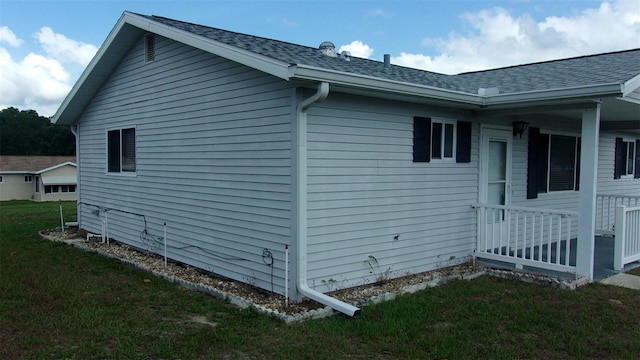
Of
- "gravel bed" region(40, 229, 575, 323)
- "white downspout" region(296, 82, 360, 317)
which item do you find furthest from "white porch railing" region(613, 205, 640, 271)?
"white downspout" region(296, 82, 360, 317)

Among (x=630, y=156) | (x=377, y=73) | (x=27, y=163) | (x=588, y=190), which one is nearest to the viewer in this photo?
(x=588, y=190)

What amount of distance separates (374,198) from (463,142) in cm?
207

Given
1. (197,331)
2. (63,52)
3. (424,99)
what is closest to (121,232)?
(197,331)

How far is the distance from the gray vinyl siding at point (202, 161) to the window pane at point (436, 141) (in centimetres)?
Result: 251

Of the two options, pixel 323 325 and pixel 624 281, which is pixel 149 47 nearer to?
pixel 323 325

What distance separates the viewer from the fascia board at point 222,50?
16.2 ft

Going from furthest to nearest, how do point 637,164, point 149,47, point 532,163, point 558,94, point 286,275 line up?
point 637,164, point 532,163, point 149,47, point 558,94, point 286,275

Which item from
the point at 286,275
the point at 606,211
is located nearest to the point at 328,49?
the point at 286,275

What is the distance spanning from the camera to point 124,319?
4.91 meters

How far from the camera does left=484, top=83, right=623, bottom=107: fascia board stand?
18.4 feet

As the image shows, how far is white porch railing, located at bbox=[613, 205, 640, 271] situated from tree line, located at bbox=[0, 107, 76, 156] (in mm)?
53570

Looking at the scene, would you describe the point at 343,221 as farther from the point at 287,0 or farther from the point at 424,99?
the point at 287,0

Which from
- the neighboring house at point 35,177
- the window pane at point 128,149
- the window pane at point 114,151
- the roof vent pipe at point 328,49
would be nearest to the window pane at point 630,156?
the roof vent pipe at point 328,49

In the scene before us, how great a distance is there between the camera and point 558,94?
19.9 ft
